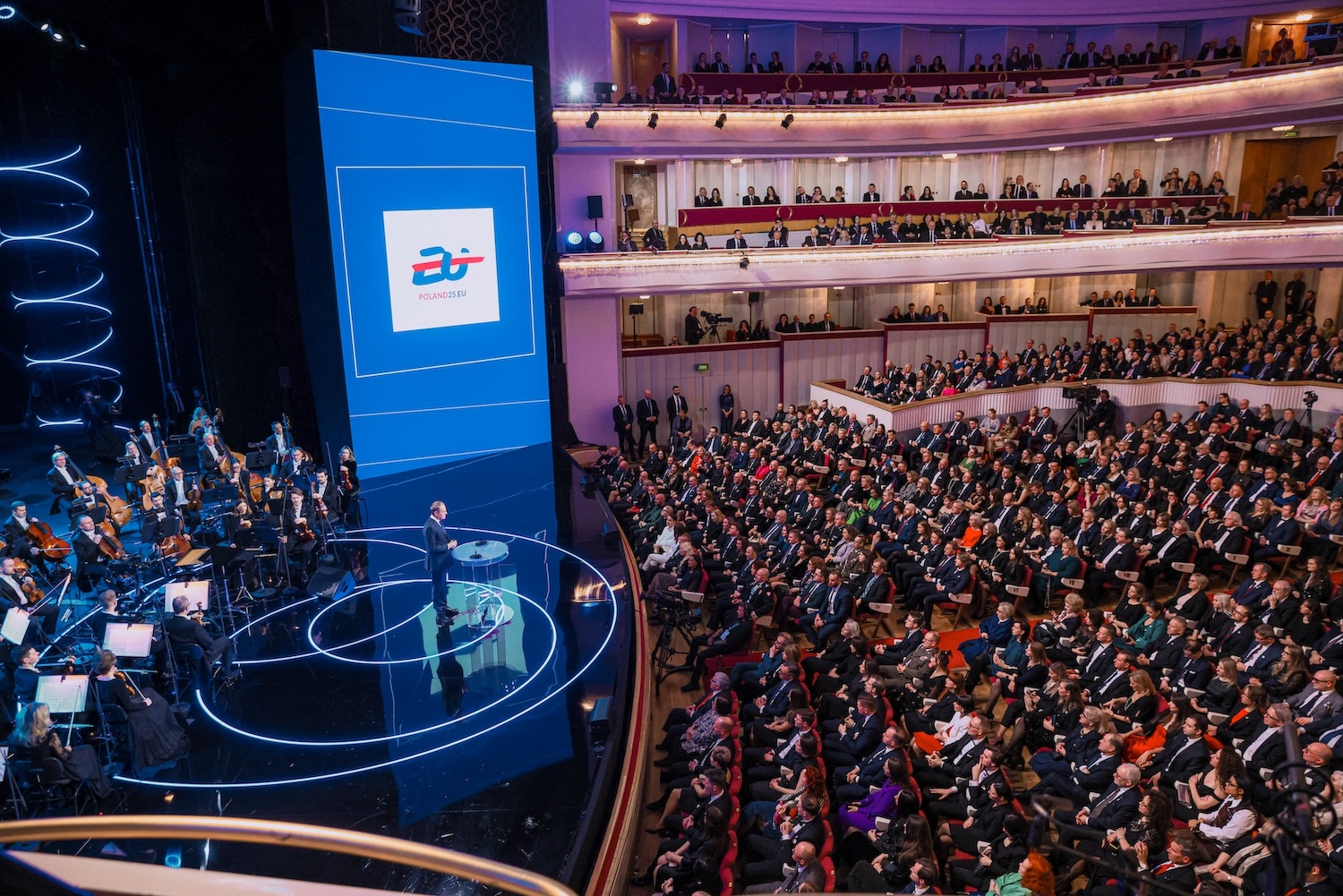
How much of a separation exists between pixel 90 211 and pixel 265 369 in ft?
11.2

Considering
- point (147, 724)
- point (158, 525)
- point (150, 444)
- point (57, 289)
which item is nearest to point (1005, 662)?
point (147, 724)

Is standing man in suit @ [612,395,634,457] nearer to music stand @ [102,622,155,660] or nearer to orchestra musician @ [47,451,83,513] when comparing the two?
orchestra musician @ [47,451,83,513]

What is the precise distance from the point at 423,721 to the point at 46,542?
5.49m

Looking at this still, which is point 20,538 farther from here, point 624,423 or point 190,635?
point 624,423

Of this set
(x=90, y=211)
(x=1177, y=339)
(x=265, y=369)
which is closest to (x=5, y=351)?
(x=90, y=211)

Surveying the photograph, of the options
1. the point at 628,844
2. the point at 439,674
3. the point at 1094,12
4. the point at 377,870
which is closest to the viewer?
the point at 377,870

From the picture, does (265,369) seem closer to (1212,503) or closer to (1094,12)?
(1212,503)

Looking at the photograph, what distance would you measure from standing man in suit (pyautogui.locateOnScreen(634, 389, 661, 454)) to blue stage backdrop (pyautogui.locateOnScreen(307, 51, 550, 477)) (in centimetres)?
190

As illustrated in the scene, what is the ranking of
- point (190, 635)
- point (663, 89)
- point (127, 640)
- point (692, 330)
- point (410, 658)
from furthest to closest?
point (692, 330) → point (663, 89) → point (410, 658) → point (190, 635) → point (127, 640)

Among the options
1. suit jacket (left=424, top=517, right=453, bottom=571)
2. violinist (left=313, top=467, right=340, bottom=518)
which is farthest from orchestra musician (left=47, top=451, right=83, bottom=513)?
suit jacket (left=424, top=517, right=453, bottom=571)

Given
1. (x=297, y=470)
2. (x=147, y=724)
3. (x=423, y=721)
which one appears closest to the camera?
(x=147, y=724)

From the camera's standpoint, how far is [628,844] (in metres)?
5.71

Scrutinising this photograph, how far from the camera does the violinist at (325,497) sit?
10344 mm

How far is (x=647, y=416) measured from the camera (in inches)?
677
